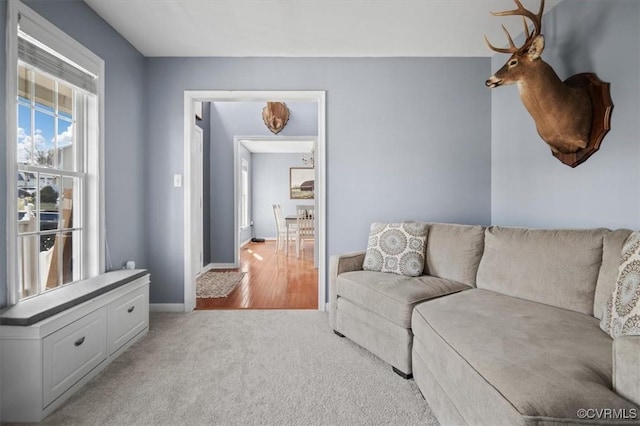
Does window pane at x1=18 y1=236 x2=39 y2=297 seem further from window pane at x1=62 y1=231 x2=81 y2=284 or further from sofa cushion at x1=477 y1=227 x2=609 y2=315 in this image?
sofa cushion at x1=477 y1=227 x2=609 y2=315

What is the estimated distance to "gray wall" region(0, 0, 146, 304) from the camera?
220 cm

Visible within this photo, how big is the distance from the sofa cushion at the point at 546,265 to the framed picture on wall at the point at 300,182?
6.60 m

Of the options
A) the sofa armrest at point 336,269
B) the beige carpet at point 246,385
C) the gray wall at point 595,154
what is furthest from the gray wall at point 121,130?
the gray wall at point 595,154

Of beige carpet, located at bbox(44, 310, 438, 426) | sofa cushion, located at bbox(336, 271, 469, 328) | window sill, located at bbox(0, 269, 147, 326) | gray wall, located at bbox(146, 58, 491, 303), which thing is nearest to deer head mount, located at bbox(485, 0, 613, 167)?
gray wall, located at bbox(146, 58, 491, 303)

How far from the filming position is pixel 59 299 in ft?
5.48

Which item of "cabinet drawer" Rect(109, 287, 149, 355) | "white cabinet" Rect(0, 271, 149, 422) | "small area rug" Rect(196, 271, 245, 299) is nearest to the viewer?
"white cabinet" Rect(0, 271, 149, 422)

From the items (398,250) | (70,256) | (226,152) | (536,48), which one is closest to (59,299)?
(70,256)

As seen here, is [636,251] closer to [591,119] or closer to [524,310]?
[524,310]

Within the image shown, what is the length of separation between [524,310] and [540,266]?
0.35 metres

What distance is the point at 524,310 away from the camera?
61.6 inches

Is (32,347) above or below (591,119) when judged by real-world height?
below

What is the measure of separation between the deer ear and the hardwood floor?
2.63 metres

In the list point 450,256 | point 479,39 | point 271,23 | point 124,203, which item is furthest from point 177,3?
point 450,256

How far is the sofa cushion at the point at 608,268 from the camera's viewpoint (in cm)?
146
